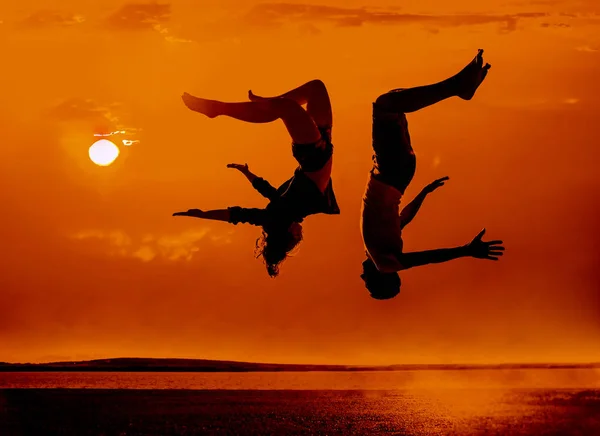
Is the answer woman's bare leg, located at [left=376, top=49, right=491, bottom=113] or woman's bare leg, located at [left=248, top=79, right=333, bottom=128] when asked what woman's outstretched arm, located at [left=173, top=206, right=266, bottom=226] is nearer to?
woman's bare leg, located at [left=248, top=79, right=333, bottom=128]

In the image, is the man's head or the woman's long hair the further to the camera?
the man's head

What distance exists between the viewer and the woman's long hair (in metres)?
6.17

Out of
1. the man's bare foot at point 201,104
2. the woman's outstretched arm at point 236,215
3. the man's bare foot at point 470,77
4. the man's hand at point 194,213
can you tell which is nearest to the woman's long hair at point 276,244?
the woman's outstretched arm at point 236,215

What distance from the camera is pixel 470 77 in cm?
534

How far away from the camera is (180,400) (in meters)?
24.4

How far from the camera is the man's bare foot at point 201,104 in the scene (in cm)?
586

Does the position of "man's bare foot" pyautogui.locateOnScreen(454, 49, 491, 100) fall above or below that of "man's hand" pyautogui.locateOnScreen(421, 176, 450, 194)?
above

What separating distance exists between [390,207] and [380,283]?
574 millimetres

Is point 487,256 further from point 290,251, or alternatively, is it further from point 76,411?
point 76,411

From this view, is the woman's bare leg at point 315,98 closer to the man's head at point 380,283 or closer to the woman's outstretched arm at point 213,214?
the woman's outstretched arm at point 213,214

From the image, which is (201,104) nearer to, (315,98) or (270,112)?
(270,112)

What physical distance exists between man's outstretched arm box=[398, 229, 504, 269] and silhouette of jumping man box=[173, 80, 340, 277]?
0.67m

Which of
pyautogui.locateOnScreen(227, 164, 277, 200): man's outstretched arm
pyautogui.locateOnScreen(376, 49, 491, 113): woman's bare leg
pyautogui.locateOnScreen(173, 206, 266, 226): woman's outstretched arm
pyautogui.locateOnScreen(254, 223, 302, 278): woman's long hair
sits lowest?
pyautogui.locateOnScreen(254, 223, 302, 278): woman's long hair

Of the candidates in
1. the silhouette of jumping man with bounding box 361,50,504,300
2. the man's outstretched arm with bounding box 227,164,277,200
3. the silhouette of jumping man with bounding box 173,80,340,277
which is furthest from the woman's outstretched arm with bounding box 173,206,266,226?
the silhouette of jumping man with bounding box 361,50,504,300
